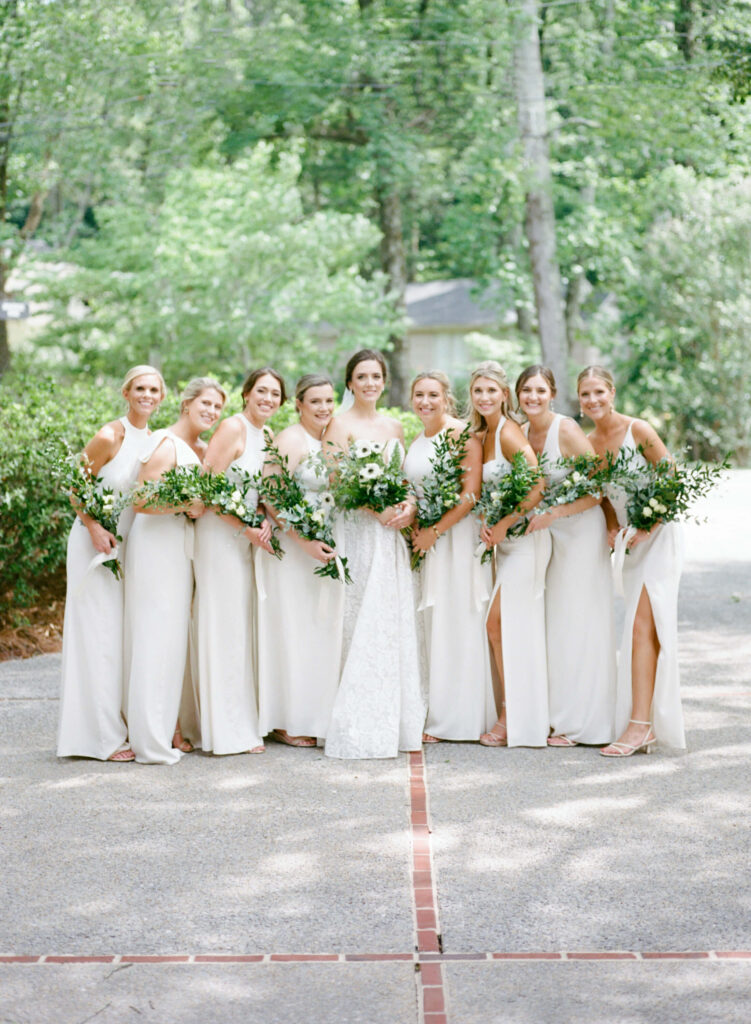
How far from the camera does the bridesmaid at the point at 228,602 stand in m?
7.11

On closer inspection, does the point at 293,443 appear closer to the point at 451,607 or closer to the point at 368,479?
the point at 368,479

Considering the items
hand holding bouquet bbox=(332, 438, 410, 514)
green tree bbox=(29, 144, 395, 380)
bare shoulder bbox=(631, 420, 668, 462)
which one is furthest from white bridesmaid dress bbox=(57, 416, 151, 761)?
green tree bbox=(29, 144, 395, 380)

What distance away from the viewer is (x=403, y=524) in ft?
23.7

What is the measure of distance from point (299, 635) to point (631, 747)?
1.95m

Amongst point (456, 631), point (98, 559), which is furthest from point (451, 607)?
point (98, 559)

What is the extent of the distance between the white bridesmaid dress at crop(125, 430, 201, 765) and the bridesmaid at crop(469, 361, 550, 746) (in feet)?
5.51

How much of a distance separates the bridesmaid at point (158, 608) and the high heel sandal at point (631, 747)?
7.70ft

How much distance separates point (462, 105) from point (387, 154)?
2.34 meters

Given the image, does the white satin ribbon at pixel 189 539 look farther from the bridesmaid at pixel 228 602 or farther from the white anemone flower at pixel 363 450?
the white anemone flower at pixel 363 450

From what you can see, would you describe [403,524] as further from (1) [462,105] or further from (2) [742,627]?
(1) [462,105]

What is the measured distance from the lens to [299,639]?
289 inches

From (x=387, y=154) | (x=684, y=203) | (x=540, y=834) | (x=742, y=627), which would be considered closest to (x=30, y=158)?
(x=387, y=154)

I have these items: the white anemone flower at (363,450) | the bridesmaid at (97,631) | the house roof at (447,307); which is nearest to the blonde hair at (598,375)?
the white anemone flower at (363,450)

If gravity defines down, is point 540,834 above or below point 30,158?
below
